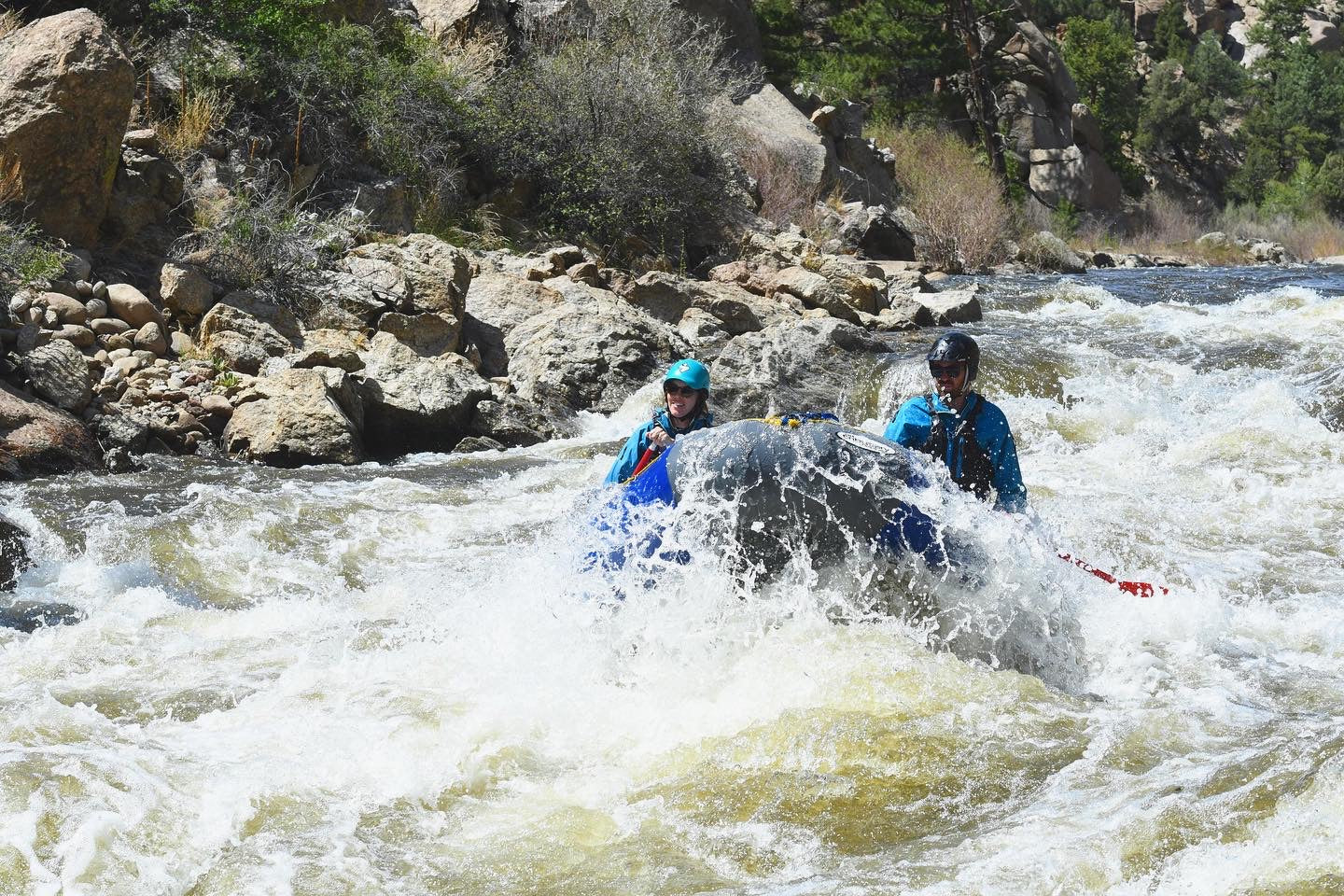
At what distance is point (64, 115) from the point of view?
8828 millimetres

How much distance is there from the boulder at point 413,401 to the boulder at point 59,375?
5.77ft

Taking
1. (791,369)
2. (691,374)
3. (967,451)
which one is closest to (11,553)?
(691,374)

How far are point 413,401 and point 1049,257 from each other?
15.4 meters

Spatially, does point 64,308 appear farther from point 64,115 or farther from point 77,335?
point 64,115

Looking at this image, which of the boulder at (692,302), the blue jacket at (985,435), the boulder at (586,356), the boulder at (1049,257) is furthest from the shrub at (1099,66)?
the blue jacket at (985,435)

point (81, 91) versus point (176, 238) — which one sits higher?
point (81, 91)

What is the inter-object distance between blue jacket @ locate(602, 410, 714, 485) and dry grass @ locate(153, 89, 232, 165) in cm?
728

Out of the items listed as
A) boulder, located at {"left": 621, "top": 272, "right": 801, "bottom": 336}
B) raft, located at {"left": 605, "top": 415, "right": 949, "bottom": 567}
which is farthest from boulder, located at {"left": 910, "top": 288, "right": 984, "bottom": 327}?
raft, located at {"left": 605, "top": 415, "right": 949, "bottom": 567}

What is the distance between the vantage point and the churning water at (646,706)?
2979 millimetres

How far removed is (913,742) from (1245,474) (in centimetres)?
470

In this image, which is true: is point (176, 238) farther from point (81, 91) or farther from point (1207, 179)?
point (1207, 179)

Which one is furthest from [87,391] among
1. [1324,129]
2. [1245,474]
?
[1324,129]

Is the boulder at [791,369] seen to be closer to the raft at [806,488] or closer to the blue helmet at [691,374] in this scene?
the blue helmet at [691,374]

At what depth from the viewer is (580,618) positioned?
4516 mm
